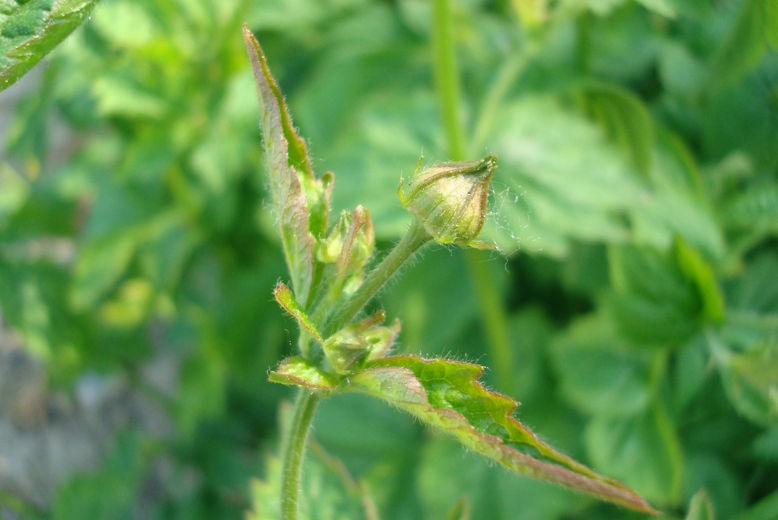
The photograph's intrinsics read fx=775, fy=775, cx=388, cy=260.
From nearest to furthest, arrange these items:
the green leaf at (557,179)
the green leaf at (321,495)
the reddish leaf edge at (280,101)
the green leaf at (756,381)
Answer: the reddish leaf edge at (280,101) → the green leaf at (321,495) → the green leaf at (756,381) → the green leaf at (557,179)

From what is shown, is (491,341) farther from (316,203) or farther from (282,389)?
(316,203)

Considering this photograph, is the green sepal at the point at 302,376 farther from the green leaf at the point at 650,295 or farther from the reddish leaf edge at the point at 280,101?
the green leaf at the point at 650,295

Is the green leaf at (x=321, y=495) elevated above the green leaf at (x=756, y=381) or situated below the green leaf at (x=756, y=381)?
below

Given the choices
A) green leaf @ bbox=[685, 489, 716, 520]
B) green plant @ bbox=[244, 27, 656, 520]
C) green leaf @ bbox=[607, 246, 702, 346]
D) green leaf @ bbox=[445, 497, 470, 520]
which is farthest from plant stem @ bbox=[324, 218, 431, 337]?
green leaf @ bbox=[607, 246, 702, 346]

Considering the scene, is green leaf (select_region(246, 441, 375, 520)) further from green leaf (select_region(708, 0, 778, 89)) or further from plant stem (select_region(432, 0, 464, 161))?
green leaf (select_region(708, 0, 778, 89))

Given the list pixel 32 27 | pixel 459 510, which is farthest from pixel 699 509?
pixel 32 27

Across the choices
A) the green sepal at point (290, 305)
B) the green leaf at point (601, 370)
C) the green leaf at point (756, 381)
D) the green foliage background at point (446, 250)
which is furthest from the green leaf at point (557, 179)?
the green sepal at point (290, 305)
